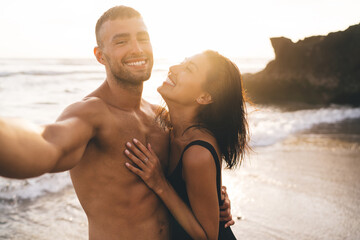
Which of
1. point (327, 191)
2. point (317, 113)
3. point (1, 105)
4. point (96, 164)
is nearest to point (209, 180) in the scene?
point (96, 164)

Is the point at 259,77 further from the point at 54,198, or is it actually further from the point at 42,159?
the point at 42,159

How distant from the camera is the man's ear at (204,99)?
9.58ft

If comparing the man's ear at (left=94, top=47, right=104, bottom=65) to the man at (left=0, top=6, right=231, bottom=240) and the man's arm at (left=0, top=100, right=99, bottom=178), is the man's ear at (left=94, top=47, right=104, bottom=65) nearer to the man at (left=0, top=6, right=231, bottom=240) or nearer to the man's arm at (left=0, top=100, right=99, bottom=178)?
the man at (left=0, top=6, right=231, bottom=240)

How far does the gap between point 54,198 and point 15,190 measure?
794 mm

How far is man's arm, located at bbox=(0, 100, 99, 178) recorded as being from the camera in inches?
47.9

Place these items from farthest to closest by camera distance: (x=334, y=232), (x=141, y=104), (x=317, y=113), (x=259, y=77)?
(x=259, y=77), (x=317, y=113), (x=334, y=232), (x=141, y=104)

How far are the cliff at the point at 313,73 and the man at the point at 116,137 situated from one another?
15.3 metres

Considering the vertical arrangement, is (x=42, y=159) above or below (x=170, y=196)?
above

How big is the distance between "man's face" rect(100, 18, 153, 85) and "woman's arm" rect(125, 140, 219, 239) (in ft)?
2.13

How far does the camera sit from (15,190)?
589cm

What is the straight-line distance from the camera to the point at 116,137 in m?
2.48

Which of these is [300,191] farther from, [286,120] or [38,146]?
[286,120]

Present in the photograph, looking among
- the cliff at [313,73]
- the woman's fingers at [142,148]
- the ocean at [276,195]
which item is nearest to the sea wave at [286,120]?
the ocean at [276,195]

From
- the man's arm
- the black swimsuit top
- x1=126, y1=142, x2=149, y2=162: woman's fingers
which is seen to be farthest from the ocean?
the man's arm
